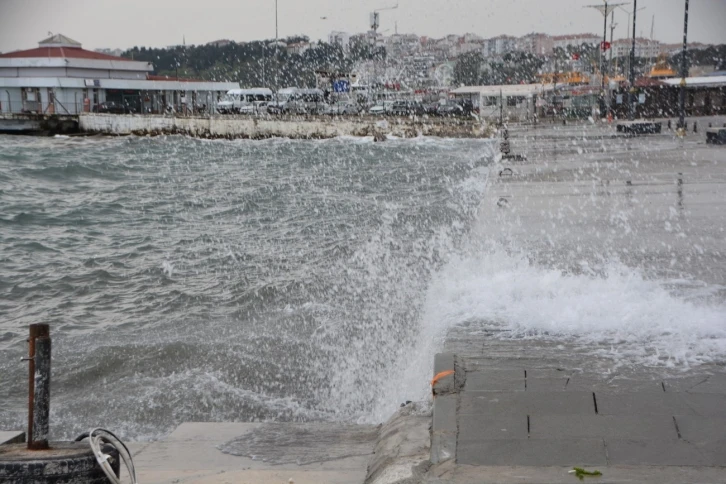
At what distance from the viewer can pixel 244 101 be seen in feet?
252

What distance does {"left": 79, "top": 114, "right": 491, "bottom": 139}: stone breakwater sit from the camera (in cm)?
5772

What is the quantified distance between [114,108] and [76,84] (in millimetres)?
3306

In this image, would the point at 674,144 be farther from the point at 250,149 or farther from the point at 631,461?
the point at 250,149

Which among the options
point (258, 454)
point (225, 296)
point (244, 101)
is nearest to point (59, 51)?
point (244, 101)

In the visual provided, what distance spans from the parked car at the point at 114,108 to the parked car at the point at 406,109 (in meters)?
20.6

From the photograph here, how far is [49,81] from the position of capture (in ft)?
220

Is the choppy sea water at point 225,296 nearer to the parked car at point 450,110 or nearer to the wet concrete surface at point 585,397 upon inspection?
the wet concrete surface at point 585,397

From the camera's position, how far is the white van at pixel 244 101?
229 ft

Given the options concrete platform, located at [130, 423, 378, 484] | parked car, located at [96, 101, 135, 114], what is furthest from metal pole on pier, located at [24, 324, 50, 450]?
parked car, located at [96, 101, 135, 114]

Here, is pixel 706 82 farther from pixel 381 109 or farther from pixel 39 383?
pixel 39 383

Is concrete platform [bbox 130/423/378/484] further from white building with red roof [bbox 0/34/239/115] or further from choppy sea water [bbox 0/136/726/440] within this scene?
white building with red roof [bbox 0/34/239/115]

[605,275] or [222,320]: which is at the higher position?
[605,275]

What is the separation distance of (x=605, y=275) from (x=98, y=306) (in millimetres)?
6601

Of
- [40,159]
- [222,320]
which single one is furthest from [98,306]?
[40,159]
